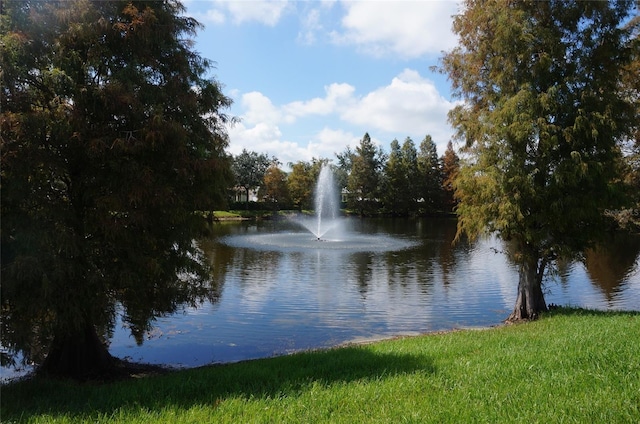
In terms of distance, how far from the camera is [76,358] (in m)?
8.54

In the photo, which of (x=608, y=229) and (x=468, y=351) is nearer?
(x=468, y=351)

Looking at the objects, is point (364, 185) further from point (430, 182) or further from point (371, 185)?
point (430, 182)

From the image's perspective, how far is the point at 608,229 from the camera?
12.7m

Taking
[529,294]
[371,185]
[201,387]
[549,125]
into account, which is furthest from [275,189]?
[201,387]

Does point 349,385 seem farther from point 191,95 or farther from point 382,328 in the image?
point 382,328

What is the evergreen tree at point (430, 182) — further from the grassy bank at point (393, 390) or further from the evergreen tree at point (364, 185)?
the grassy bank at point (393, 390)

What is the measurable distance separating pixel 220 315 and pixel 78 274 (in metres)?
7.13

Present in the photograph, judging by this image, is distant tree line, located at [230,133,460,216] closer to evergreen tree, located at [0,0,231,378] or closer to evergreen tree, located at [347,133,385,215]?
evergreen tree, located at [347,133,385,215]

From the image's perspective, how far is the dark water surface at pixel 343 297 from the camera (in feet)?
38.6

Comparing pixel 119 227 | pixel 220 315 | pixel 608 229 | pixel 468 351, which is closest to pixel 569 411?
pixel 468 351

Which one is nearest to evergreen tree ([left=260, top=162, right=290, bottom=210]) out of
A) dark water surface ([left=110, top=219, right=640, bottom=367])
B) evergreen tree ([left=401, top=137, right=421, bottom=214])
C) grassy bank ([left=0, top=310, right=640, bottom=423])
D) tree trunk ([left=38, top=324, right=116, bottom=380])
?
evergreen tree ([left=401, top=137, right=421, bottom=214])

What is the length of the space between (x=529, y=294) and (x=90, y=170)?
36.8ft

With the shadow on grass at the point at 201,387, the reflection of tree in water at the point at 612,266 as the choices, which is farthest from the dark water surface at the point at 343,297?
the shadow on grass at the point at 201,387

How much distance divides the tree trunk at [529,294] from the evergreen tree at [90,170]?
29.2 feet
